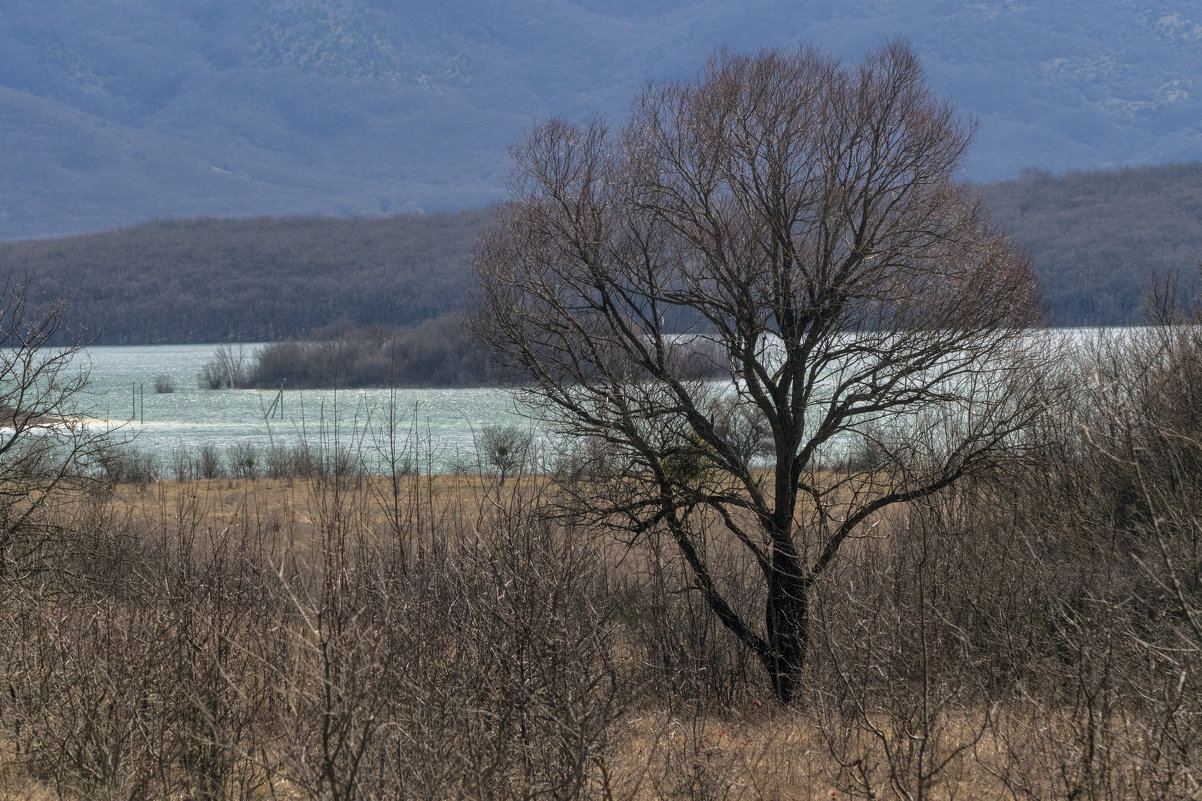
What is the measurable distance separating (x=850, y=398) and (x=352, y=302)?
14552 centimetres

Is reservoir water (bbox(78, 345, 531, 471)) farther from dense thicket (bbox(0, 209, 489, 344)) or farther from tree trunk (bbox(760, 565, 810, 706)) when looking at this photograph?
tree trunk (bbox(760, 565, 810, 706))

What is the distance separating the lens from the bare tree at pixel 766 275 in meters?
18.1

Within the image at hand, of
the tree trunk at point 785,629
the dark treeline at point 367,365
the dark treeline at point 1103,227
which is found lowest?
the tree trunk at point 785,629

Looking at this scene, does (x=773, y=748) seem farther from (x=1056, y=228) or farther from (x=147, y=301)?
(x=147, y=301)

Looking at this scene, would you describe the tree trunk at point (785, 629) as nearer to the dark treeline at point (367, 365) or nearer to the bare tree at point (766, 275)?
the bare tree at point (766, 275)

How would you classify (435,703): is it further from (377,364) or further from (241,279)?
(241,279)

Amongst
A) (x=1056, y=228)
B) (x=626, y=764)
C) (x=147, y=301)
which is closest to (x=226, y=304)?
(x=147, y=301)

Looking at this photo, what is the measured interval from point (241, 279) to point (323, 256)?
45.5 ft

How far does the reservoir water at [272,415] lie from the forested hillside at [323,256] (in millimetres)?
23299

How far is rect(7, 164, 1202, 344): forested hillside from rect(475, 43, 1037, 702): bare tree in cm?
9279

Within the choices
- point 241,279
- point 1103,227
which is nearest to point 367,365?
point 241,279

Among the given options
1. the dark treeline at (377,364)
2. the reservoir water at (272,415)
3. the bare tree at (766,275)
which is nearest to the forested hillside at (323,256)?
the dark treeline at (377,364)

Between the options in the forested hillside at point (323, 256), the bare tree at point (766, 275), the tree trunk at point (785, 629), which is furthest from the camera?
the forested hillside at point (323, 256)

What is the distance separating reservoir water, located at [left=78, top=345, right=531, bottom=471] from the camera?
182 feet
